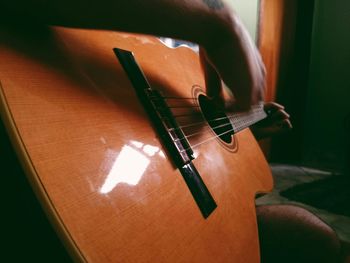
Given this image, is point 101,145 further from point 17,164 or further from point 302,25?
point 302,25

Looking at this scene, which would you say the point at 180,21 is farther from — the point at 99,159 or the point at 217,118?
the point at 217,118

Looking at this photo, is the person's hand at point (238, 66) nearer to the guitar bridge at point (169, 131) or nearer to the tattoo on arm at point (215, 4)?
the tattoo on arm at point (215, 4)

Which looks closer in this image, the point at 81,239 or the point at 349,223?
the point at 81,239

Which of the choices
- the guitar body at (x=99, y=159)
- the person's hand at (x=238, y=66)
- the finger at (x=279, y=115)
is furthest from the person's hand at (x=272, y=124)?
the guitar body at (x=99, y=159)

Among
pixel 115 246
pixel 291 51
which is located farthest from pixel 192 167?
pixel 291 51

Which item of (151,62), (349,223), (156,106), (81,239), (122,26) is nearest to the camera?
(81,239)

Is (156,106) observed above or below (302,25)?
below

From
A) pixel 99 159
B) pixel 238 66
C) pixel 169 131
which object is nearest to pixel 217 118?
pixel 238 66

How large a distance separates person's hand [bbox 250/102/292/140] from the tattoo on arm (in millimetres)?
890

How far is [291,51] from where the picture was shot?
343 cm

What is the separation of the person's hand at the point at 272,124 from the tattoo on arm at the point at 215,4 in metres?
0.89

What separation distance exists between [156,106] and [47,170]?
0.28 m

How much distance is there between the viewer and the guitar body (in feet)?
0.97

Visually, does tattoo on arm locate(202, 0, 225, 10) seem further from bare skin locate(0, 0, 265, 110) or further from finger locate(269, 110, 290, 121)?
finger locate(269, 110, 290, 121)
